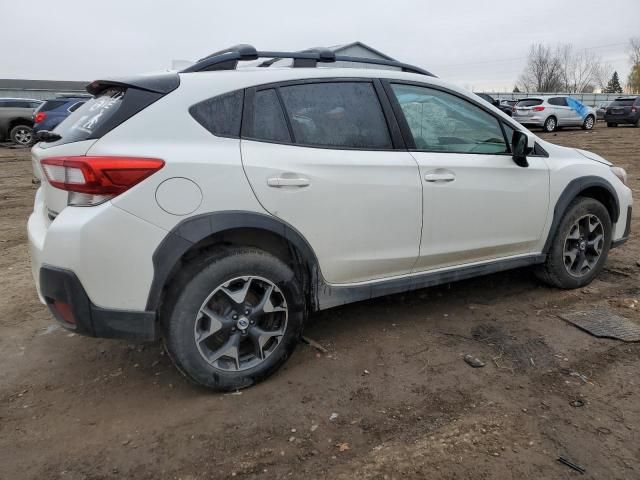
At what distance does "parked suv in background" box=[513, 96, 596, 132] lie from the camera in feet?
70.7

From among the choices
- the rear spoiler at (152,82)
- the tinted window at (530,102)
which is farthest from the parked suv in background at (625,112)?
the rear spoiler at (152,82)

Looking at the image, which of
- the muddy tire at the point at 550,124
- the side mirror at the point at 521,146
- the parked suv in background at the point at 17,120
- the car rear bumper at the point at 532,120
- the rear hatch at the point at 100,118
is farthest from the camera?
the muddy tire at the point at 550,124

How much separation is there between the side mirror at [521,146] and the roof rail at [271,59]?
2.45 ft

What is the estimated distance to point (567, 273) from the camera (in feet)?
13.5

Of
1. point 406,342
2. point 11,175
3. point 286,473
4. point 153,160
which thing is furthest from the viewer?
point 11,175

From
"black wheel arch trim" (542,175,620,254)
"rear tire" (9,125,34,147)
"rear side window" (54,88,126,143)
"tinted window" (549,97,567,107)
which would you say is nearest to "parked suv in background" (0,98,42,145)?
"rear tire" (9,125,34,147)

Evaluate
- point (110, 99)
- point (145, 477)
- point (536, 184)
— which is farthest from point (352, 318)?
point (110, 99)

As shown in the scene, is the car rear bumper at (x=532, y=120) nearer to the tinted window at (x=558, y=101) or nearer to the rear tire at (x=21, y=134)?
the tinted window at (x=558, y=101)

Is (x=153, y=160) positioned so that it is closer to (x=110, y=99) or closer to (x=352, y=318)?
(x=110, y=99)

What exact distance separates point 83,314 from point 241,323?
2.54ft

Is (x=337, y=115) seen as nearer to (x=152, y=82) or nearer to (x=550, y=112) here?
(x=152, y=82)

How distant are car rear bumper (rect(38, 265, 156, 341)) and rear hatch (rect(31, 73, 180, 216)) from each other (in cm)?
37

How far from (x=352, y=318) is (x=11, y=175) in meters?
10.6

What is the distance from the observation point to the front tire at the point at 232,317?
2.60 meters
